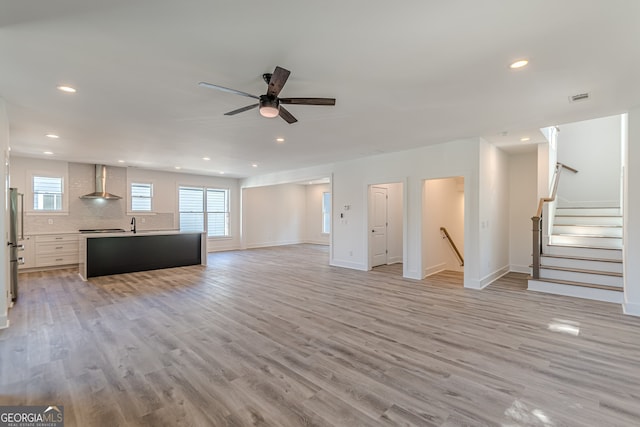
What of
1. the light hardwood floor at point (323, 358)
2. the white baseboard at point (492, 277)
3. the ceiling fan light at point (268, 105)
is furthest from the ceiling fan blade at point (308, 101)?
the white baseboard at point (492, 277)

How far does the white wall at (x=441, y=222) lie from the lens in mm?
6199

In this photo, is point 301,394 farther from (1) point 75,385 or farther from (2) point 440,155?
(2) point 440,155

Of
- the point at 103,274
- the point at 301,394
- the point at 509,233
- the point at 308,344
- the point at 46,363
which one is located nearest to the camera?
the point at 301,394

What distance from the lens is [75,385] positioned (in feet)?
7.43

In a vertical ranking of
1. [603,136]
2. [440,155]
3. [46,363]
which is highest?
[603,136]

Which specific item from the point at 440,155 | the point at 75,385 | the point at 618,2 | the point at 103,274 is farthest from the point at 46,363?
the point at 440,155

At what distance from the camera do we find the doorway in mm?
7224

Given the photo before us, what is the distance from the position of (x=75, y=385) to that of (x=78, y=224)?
7.17m

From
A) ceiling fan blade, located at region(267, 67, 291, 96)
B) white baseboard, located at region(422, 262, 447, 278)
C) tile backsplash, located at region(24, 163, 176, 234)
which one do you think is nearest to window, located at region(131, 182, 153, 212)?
tile backsplash, located at region(24, 163, 176, 234)

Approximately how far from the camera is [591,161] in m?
6.82

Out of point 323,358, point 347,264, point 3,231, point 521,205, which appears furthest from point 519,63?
point 3,231

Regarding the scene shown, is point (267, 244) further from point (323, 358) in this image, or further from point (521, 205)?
point (323, 358)

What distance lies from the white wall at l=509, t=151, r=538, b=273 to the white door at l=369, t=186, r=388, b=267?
2.96 metres

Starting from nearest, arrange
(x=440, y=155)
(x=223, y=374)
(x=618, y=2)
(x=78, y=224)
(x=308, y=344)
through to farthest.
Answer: (x=618, y=2) → (x=223, y=374) → (x=308, y=344) → (x=440, y=155) → (x=78, y=224)
